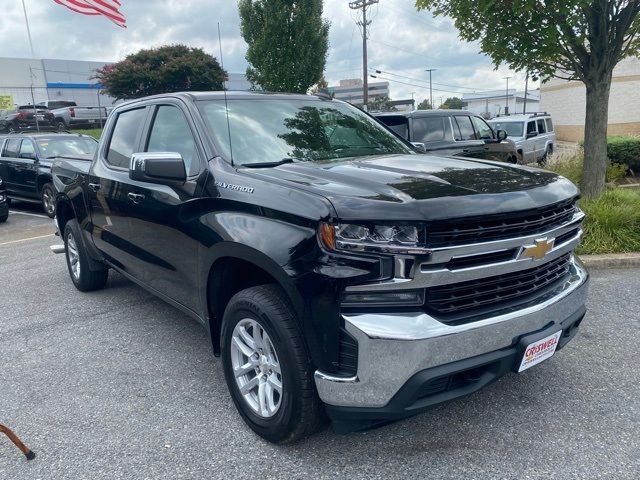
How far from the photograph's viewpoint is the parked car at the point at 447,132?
33.2 ft

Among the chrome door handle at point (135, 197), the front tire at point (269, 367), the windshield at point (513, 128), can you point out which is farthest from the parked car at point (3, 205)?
the windshield at point (513, 128)

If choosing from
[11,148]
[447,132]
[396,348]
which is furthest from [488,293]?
[11,148]

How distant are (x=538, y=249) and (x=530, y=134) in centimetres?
1467

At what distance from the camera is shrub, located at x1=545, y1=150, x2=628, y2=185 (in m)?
8.98

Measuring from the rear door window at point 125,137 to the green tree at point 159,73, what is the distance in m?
29.5

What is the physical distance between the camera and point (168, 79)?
32938mm

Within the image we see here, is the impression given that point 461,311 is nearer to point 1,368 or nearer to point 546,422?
point 546,422

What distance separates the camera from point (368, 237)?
2.43 metres

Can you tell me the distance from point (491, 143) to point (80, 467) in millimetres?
10112

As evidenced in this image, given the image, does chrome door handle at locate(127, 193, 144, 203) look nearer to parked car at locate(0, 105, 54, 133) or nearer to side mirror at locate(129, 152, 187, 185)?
side mirror at locate(129, 152, 187, 185)

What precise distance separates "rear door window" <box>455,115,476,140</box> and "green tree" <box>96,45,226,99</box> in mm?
24632

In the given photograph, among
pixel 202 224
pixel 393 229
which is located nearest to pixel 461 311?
pixel 393 229

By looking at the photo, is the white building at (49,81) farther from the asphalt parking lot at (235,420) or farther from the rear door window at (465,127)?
the asphalt parking lot at (235,420)

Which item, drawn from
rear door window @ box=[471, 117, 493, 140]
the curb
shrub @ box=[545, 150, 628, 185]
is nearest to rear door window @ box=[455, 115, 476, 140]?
rear door window @ box=[471, 117, 493, 140]
